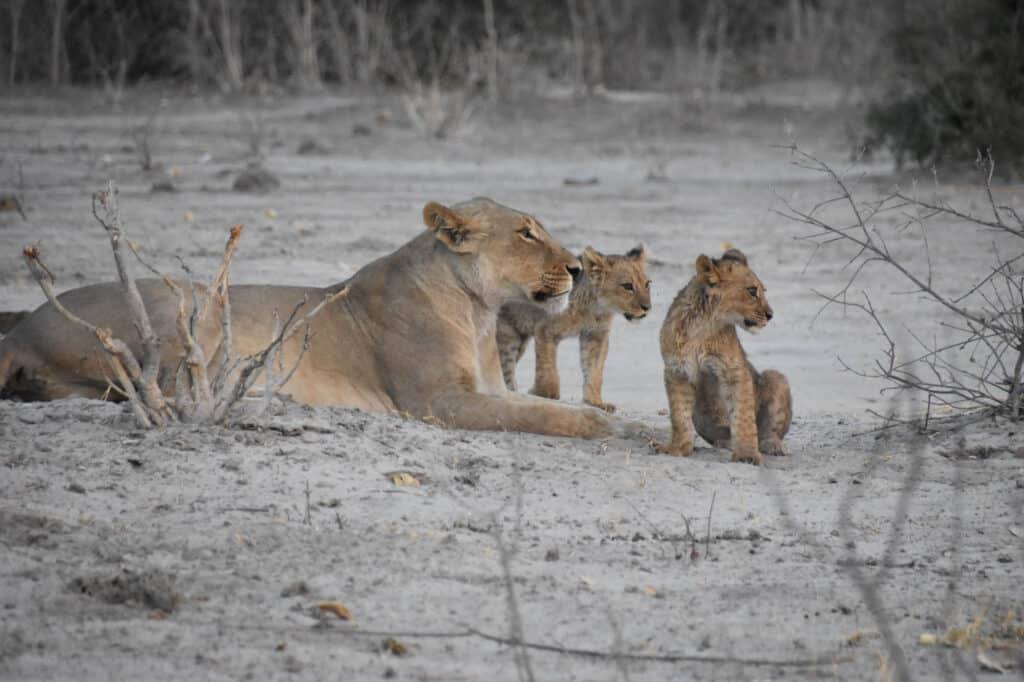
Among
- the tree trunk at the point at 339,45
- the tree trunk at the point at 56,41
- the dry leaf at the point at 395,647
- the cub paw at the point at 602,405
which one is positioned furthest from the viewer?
the tree trunk at the point at 339,45

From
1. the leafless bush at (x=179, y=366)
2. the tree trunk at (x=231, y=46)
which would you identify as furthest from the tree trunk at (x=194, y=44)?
the leafless bush at (x=179, y=366)

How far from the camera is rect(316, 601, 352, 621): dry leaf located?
13.0ft

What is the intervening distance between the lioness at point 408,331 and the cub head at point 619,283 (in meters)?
0.39

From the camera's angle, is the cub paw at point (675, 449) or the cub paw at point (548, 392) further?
the cub paw at point (548, 392)

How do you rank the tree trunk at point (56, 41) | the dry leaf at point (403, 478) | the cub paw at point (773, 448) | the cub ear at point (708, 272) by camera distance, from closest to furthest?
the dry leaf at point (403, 478) < the cub ear at point (708, 272) < the cub paw at point (773, 448) < the tree trunk at point (56, 41)

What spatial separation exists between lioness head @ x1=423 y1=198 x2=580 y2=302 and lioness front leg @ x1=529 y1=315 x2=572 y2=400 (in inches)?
18.6

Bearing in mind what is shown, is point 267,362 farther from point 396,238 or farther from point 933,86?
point 933,86

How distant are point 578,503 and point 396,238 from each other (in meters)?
6.96

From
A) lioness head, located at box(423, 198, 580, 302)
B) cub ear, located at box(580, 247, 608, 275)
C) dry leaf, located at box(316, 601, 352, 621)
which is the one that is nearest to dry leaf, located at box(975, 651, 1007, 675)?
dry leaf, located at box(316, 601, 352, 621)

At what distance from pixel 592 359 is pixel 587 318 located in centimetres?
22

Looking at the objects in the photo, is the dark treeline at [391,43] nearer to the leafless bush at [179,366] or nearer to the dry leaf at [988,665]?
the leafless bush at [179,366]

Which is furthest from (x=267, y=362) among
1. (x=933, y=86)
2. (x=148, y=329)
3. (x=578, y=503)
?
(x=933, y=86)

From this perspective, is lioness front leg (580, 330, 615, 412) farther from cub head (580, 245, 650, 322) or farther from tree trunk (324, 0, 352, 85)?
tree trunk (324, 0, 352, 85)

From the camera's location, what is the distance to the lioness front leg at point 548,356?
733cm
